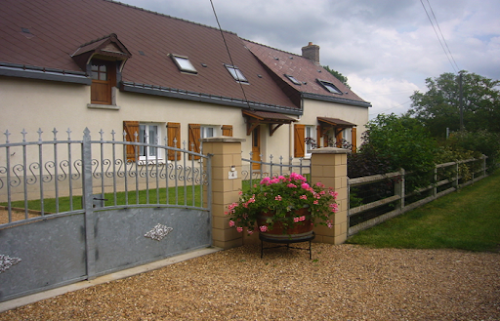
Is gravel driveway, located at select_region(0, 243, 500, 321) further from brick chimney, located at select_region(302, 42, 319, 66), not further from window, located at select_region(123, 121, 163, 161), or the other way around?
brick chimney, located at select_region(302, 42, 319, 66)

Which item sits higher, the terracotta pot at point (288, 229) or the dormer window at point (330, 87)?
the dormer window at point (330, 87)

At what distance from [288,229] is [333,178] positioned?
1.32m

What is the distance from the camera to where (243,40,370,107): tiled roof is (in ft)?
63.6

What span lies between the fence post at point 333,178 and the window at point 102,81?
291 inches

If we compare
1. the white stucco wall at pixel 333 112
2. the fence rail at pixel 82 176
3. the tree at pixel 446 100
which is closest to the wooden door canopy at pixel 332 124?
the white stucco wall at pixel 333 112

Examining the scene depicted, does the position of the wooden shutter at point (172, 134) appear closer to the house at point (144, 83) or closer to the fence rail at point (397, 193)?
the house at point (144, 83)

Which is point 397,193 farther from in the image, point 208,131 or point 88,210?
point 208,131

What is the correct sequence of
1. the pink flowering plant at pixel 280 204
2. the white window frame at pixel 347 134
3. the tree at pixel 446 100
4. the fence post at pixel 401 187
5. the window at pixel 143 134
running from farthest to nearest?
the tree at pixel 446 100, the white window frame at pixel 347 134, the window at pixel 143 134, the fence post at pixel 401 187, the pink flowering plant at pixel 280 204

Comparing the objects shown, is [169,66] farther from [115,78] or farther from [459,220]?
[459,220]

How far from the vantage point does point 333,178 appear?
6.23 meters

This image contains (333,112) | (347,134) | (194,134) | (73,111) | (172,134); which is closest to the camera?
(73,111)

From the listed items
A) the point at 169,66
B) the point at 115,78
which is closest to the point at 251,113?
the point at 169,66

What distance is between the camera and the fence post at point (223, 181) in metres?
5.73

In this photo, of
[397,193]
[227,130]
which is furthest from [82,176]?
[227,130]
